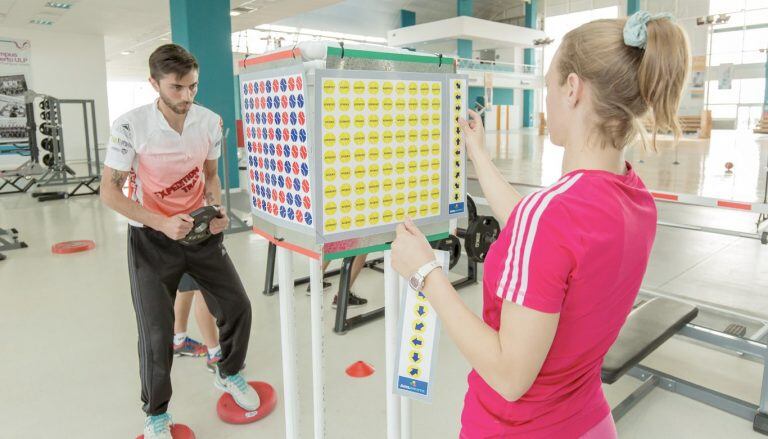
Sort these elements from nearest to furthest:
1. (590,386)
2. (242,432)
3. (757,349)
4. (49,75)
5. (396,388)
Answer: (590,386) → (396,388) → (242,432) → (757,349) → (49,75)

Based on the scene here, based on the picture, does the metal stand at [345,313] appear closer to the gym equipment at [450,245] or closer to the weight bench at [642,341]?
the gym equipment at [450,245]

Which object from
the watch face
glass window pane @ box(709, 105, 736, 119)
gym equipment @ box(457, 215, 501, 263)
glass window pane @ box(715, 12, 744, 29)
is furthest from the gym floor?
glass window pane @ box(709, 105, 736, 119)

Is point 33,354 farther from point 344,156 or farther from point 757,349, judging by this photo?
point 757,349

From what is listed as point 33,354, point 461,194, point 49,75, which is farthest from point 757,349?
point 49,75

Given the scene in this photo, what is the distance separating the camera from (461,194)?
142 centimetres

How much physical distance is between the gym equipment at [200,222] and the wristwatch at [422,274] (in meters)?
1.27

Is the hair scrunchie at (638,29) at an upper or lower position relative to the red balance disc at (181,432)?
upper

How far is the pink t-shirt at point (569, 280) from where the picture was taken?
0.78m

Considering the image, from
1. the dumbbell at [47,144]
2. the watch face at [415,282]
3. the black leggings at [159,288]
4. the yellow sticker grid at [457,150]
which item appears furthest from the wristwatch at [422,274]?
the dumbbell at [47,144]

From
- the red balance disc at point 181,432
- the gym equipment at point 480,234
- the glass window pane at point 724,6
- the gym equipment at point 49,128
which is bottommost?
the red balance disc at point 181,432

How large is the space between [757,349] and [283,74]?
251 centimetres

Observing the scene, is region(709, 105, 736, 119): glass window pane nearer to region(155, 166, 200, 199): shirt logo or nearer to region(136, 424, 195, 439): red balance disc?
region(155, 166, 200, 199): shirt logo

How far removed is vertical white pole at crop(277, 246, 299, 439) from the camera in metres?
1.40

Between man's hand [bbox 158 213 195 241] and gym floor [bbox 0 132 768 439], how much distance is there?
3.08ft
